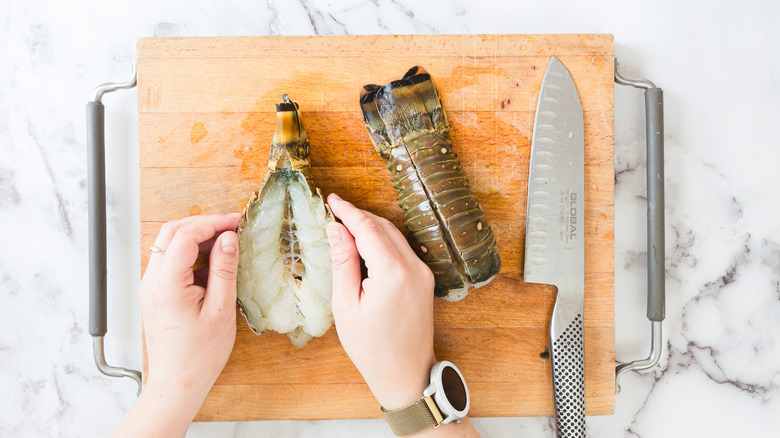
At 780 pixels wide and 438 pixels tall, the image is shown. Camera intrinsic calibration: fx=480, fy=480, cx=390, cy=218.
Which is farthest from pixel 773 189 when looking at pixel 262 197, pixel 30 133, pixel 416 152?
pixel 30 133

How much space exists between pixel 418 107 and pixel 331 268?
566 millimetres

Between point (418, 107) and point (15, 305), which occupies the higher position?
point (418, 107)

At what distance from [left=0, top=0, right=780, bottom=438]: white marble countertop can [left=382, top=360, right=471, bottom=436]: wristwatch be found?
322 mm

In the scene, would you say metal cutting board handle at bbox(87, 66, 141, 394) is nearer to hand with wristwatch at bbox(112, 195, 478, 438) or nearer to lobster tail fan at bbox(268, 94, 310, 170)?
hand with wristwatch at bbox(112, 195, 478, 438)

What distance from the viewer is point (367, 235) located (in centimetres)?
141

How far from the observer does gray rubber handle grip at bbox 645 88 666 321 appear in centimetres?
159

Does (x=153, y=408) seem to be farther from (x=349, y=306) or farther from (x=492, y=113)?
(x=492, y=113)

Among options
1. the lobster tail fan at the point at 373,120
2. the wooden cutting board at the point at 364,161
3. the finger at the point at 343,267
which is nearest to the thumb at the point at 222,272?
the wooden cutting board at the point at 364,161

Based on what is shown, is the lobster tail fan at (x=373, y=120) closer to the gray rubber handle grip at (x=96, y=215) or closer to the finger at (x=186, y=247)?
the finger at (x=186, y=247)

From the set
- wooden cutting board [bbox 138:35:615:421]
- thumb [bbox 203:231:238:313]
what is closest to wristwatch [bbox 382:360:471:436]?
wooden cutting board [bbox 138:35:615:421]

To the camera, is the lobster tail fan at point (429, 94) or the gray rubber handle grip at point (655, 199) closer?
the lobster tail fan at point (429, 94)

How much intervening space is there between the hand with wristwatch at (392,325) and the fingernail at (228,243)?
288mm

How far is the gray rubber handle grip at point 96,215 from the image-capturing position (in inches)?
61.2

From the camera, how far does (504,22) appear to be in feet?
5.55
